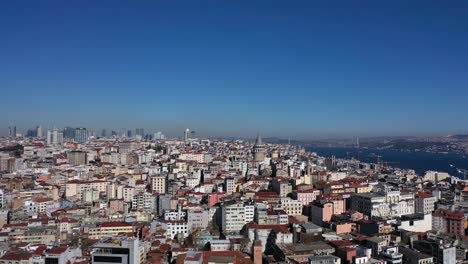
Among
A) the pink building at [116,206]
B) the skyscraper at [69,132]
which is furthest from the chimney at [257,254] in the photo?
the skyscraper at [69,132]

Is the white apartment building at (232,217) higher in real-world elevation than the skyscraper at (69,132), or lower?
lower

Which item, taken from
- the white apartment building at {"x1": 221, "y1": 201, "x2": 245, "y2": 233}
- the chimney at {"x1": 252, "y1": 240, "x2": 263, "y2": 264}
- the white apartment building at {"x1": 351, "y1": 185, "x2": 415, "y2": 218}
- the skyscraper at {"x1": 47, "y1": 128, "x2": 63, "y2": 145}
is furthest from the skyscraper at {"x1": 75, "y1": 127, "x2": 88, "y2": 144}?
the chimney at {"x1": 252, "y1": 240, "x2": 263, "y2": 264}

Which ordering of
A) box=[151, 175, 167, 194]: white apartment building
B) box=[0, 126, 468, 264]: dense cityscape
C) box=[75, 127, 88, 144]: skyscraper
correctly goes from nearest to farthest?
box=[0, 126, 468, 264]: dense cityscape
box=[151, 175, 167, 194]: white apartment building
box=[75, 127, 88, 144]: skyscraper

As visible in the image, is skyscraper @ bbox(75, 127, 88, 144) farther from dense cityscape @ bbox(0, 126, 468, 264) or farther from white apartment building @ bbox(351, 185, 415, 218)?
white apartment building @ bbox(351, 185, 415, 218)

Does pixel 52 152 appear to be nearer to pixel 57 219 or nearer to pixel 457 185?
pixel 57 219

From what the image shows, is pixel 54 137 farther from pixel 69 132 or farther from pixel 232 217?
pixel 232 217

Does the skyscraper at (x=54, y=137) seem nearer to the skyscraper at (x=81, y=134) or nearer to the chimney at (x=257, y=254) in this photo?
the skyscraper at (x=81, y=134)

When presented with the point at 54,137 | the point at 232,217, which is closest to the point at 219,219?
the point at 232,217

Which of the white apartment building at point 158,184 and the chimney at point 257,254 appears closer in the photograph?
the chimney at point 257,254
